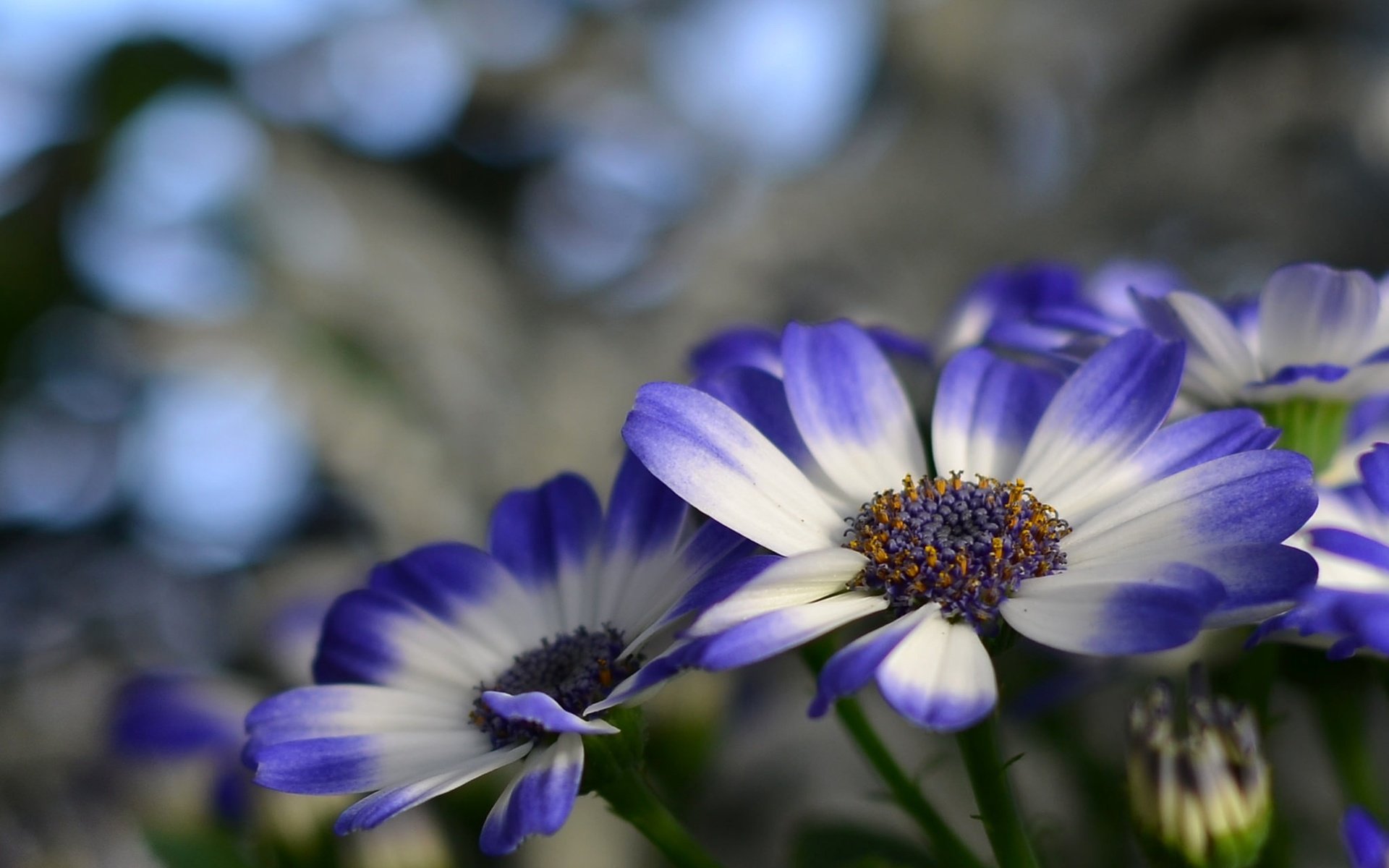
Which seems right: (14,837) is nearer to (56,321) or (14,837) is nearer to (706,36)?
(56,321)

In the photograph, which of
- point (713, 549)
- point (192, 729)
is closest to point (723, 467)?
point (713, 549)

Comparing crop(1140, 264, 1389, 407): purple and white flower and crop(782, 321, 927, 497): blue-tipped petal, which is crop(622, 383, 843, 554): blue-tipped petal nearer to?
crop(782, 321, 927, 497): blue-tipped petal

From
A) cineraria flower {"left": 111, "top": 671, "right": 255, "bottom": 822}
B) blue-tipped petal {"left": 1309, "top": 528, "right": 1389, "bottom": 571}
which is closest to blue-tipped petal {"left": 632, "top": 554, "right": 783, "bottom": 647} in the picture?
blue-tipped petal {"left": 1309, "top": 528, "right": 1389, "bottom": 571}

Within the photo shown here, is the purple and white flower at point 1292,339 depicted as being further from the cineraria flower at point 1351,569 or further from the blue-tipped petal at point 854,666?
the blue-tipped petal at point 854,666

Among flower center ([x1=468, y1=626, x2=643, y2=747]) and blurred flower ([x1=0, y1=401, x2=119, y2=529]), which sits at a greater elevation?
blurred flower ([x1=0, y1=401, x2=119, y2=529])

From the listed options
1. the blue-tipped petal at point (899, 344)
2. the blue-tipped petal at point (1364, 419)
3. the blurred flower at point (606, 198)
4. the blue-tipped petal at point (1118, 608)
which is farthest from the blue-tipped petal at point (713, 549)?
the blurred flower at point (606, 198)

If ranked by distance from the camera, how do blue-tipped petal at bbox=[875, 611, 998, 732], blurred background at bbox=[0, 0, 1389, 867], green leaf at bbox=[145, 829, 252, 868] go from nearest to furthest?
1. blue-tipped petal at bbox=[875, 611, 998, 732]
2. green leaf at bbox=[145, 829, 252, 868]
3. blurred background at bbox=[0, 0, 1389, 867]

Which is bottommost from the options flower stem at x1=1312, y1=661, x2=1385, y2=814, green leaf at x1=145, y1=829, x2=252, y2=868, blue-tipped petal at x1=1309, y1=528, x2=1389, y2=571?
flower stem at x1=1312, y1=661, x2=1385, y2=814

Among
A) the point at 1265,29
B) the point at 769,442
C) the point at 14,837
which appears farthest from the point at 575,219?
the point at 769,442
